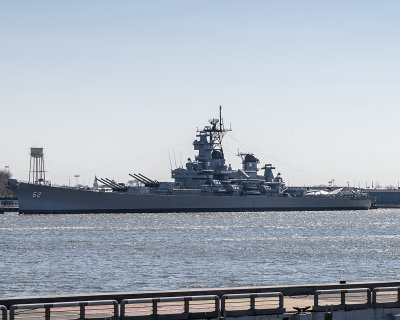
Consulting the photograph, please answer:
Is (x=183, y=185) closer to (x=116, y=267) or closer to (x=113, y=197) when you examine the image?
(x=113, y=197)

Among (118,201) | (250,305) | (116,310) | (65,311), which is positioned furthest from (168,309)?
(118,201)

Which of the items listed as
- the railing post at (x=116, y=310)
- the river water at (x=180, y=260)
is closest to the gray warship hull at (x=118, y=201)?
the river water at (x=180, y=260)

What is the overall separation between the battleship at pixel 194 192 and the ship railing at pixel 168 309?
136702mm

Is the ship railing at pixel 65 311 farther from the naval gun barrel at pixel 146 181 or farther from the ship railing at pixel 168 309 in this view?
the naval gun barrel at pixel 146 181

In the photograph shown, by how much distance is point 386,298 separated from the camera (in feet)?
85.0

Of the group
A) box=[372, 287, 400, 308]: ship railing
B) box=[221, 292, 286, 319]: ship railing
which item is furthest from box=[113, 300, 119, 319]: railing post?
box=[372, 287, 400, 308]: ship railing

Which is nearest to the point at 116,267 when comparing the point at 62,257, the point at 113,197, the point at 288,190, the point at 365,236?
the point at 62,257

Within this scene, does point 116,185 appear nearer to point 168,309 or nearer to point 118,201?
point 118,201

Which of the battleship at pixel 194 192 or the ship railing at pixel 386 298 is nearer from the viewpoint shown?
the ship railing at pixel 386 298

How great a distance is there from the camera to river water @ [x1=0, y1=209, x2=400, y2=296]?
156ft

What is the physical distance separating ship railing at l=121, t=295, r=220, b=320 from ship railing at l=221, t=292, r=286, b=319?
0.33 metres

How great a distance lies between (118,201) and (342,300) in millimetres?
142756

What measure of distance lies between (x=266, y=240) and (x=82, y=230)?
27101 millimetres

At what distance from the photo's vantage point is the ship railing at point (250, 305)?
76.8ft
